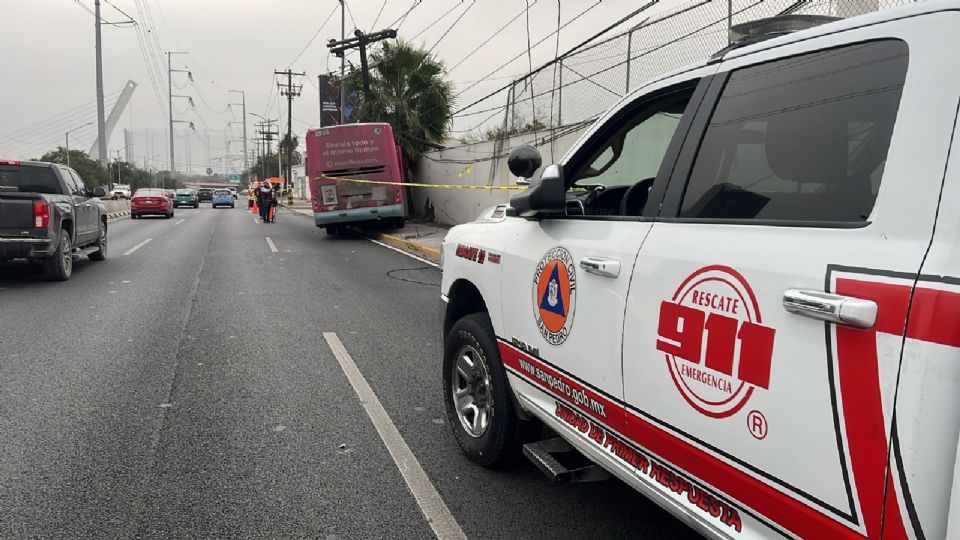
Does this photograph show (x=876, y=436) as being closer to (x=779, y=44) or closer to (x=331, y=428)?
(x=779, y=44)

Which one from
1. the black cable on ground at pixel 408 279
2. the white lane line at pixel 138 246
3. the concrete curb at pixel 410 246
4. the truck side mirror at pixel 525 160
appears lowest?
the white lane line at pixel 138 246

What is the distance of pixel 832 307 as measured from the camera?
63.8 inches

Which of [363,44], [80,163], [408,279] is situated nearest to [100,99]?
[363,44]

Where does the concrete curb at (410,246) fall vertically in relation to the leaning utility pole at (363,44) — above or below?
below

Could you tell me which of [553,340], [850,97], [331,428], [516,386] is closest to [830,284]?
[850,97]

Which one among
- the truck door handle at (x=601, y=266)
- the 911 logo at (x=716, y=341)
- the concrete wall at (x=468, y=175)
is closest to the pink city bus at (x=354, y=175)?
the concrete wall at (x=468, y=175)

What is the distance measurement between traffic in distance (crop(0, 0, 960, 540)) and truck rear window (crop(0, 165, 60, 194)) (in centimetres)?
599

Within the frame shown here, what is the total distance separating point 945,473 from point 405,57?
2360cm

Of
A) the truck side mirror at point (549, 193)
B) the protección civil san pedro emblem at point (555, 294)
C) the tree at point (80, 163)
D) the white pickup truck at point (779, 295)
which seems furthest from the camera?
the tree at point (80, 163)

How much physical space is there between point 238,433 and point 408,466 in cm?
121

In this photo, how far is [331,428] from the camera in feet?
14.2

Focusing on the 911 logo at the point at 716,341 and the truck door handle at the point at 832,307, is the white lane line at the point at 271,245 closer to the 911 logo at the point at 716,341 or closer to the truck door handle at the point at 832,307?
the 911 logo at the point at 716,341

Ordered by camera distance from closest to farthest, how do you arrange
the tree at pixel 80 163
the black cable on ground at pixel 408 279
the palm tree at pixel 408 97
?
the black cable on ground at pixel 408 279
the palm tree at pixel 408 97
the tree at pixel 80 163

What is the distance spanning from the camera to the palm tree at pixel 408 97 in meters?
23.4
